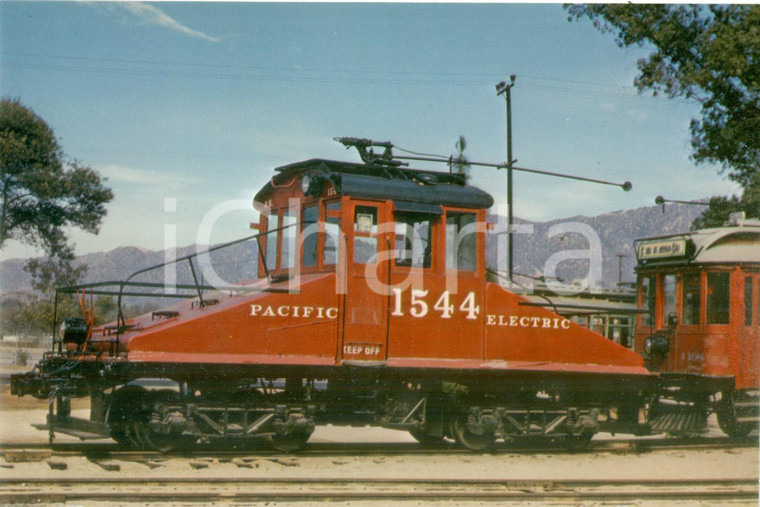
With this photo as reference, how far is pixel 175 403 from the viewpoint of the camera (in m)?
9.37

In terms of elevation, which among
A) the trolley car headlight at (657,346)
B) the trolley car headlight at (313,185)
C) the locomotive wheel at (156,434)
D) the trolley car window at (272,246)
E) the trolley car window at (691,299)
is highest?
the trolley car headlight at (313,185)

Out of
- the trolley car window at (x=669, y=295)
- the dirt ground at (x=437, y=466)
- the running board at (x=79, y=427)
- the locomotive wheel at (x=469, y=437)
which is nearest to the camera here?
the running board at (x=79, y=427)

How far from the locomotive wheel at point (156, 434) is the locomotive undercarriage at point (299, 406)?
0.01 meters

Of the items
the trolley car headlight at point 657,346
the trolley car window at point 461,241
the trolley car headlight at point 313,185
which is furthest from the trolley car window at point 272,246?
the trolley car headlight at point 657,346

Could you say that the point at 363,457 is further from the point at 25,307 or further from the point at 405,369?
the point at 25,307

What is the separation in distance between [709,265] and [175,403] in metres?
8.48

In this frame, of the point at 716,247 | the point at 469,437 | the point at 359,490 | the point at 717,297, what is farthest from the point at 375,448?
the point at 716,247

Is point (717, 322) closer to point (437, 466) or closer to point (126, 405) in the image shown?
point (437, 466)

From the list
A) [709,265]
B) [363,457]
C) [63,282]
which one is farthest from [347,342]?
[63,282]

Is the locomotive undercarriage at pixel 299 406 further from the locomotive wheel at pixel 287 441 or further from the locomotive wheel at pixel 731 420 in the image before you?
the locomotive wheel at pixel 731 420

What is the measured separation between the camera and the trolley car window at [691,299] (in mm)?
12852

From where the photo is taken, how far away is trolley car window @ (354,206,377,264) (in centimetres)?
1011

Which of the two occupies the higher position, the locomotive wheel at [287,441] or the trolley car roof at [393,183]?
the trolley car roof at [393,183]

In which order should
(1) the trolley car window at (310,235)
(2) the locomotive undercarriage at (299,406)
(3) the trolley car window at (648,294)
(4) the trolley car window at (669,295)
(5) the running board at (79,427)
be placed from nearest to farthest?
(5) the running board at (79,427)
(2) the locomotive undercarriage at (299,406)
(1) the trolley car window at (310,235)
(4) the trolley car window at (669,295)
(3) the trolley car window at (648,294)
